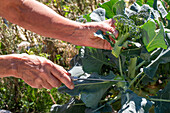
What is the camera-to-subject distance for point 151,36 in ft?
5.44

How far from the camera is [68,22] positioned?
190cm

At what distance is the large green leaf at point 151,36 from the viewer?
1602 millimetres

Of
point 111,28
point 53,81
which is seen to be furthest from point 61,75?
point 111,28

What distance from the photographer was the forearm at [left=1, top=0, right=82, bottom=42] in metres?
1.90

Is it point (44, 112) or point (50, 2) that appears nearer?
point (44, 112)

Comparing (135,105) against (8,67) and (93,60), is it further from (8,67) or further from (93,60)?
(8,67)

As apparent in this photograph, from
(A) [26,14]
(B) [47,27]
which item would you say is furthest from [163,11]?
(A) [26,14]

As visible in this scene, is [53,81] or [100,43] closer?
[53,81]

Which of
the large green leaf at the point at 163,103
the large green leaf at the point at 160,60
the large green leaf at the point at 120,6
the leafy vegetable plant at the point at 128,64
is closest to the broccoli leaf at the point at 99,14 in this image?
the leafy vegetable plant at the point at 128,64

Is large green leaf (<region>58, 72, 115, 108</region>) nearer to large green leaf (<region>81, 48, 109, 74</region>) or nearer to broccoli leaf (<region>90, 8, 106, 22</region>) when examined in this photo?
large green leaf (<region>81, 48, 109, 74</region>)

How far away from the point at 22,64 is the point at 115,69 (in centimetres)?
102

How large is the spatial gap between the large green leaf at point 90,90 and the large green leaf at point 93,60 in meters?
0.23

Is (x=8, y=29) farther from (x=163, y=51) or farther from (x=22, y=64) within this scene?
(x=163, y=51)

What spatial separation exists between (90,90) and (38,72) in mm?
552
